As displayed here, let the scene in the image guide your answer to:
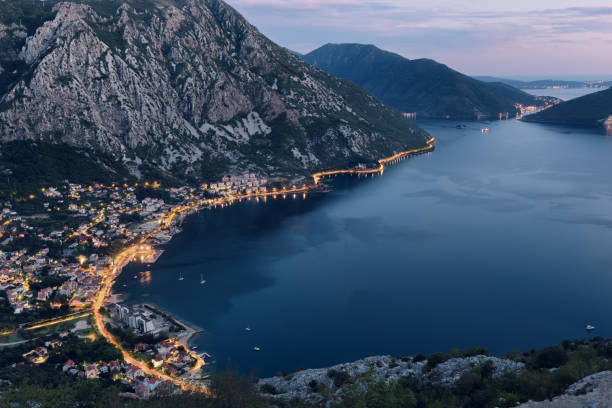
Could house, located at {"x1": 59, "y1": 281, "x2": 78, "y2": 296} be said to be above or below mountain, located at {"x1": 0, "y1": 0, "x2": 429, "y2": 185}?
below

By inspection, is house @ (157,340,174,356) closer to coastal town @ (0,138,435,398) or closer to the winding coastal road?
coastal town @ (0,138,435,398)

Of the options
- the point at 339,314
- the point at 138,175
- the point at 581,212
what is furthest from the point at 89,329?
the point at 581,212

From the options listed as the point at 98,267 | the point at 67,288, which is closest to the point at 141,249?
the point at 98,267

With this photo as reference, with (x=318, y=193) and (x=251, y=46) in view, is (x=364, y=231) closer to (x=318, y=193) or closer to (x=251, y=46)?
(x=318, y=193)

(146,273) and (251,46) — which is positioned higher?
(251,46)

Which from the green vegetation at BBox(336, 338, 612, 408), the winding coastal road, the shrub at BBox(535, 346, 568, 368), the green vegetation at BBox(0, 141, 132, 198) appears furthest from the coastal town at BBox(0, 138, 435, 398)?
the shrub at BBox(535, 346, 568, 368)

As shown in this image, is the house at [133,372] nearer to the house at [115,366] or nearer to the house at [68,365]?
the house at [115,366]
